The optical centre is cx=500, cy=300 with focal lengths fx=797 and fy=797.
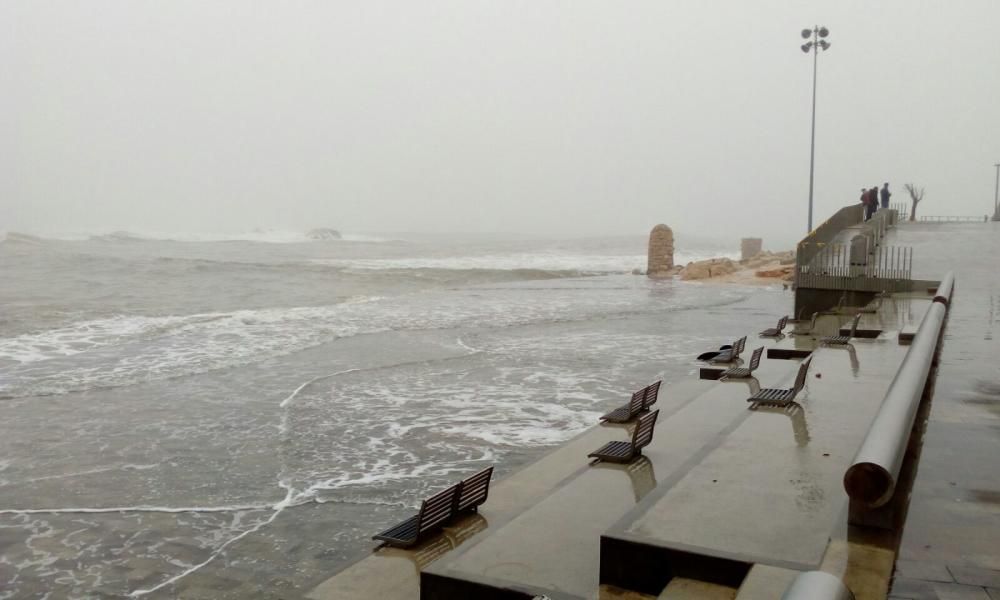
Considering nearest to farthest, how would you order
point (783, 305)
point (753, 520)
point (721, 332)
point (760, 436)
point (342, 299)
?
point (753, 520)
point (760, 436)
point (721, 332)
point (783, 305)
point (342, 299)

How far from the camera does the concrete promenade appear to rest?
427 cm

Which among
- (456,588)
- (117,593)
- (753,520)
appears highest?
→ (753,520)

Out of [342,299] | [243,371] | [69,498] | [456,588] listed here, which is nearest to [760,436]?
[456,588]

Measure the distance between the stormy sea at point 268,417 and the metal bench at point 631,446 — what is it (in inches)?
71.6

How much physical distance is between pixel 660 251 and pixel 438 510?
4525cm

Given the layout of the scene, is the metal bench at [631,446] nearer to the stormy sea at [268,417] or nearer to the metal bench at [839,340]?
the stormy sea at [268,417]

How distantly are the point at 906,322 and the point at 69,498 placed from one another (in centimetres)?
1254

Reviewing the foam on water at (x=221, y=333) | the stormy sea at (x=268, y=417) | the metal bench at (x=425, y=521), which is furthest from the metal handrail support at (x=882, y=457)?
the foam on water at (x=221, y=333)

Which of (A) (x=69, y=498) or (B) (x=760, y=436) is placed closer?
(B) (x=760, y=436)

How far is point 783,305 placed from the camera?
2845cm

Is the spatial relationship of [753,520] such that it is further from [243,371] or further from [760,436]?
[243,371]

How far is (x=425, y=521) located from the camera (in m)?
6.10

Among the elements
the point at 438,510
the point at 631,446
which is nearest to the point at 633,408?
the point at 631,446

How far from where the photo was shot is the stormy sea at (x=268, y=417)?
279 inches
